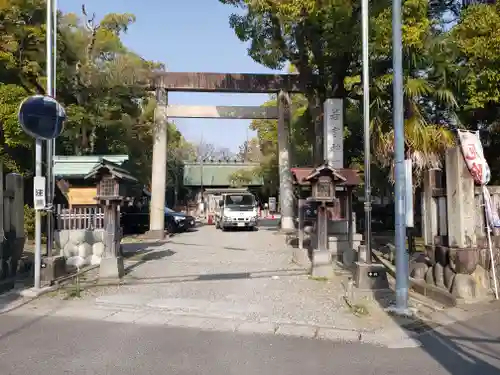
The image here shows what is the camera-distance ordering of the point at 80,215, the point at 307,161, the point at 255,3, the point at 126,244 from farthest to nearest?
the point at 307,161
the point at 126,244
the point at 255,3
the point at 80,215

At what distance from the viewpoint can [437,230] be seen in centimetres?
1033

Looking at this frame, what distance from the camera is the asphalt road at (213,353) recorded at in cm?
559

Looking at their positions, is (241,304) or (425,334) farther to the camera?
(241,304)

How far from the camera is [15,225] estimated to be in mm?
11516

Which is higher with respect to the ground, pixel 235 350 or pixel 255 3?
pixel 255 3

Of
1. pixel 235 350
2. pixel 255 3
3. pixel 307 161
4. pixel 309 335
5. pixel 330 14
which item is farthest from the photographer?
pixel 307 161

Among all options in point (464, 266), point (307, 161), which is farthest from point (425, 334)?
point (307, 161)

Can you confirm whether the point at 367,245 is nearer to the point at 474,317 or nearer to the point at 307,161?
the point at 474,317

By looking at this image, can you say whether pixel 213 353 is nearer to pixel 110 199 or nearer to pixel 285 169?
pixel 110 199

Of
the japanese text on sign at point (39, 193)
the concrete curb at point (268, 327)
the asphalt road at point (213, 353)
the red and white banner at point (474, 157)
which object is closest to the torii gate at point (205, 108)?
the japanese text on sign at point (39, 193)

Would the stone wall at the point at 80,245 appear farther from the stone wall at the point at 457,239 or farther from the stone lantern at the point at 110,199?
the stone wall at the point at 457,239

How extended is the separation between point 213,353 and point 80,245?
29.0ft

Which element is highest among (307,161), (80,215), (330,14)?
(330,14)

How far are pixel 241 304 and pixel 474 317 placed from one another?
12.2 feet
